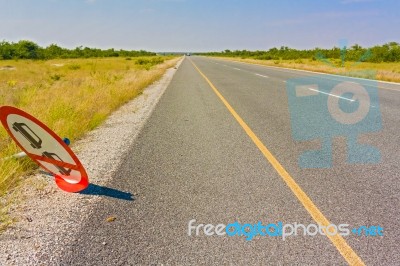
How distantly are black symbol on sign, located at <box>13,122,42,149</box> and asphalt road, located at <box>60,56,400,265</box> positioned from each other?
1.01 m

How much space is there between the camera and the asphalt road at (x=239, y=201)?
2.67 meters

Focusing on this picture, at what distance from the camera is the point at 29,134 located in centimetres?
364

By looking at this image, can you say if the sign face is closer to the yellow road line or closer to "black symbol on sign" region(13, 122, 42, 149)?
"black symbol on sign" region(13, 122, 42, 149)

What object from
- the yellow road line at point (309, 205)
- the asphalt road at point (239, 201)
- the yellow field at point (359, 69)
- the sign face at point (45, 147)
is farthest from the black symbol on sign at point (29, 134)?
the yellow field at point (359, 69)

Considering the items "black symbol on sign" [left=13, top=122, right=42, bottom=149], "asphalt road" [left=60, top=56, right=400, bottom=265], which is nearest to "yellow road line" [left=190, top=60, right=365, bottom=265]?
"asphalt road" [left=60, top=56, right=400, bottom=265]

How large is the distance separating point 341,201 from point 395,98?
401 inches

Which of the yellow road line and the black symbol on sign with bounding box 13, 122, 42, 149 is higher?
the black symbol on sign with bounding box 13, 122, 42, 149

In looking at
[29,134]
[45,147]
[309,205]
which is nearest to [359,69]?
[309,205]

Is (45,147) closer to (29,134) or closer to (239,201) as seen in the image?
(29,134)

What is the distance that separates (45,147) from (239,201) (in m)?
2.34

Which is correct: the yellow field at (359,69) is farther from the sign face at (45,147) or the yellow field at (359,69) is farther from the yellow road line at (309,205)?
the sign face at (45,147)

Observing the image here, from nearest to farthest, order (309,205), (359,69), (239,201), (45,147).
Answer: (309,205) < (239,201) < (45,147) < (359,69)

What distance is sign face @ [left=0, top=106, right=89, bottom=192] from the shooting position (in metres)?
3.48

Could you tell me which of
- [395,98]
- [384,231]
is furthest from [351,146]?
[395,98]
